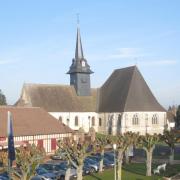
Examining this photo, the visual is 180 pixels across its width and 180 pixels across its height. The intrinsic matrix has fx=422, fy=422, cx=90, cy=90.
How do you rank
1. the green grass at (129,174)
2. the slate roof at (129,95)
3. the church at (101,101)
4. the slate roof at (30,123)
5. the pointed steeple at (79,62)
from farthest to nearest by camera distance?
the pointed steeple at (79,62) → the church at (101,101) → the slate roof at (129,95) → the slate roof at (30,123) → the green grass at (129,174)

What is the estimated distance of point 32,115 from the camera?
4462cm

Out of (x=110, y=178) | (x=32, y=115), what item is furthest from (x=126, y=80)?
(x=110, y=178)

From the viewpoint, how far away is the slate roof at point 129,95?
196 feet

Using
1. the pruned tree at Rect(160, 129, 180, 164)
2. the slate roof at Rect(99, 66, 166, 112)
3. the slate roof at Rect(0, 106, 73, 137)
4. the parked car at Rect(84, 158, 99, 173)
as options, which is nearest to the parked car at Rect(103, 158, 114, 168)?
the parked car at Rect(84, 158, 99, 173)

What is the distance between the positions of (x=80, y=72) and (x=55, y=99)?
19.9ft

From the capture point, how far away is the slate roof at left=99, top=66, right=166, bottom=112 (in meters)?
59.8

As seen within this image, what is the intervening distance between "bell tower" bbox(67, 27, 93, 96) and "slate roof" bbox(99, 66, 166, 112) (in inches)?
142

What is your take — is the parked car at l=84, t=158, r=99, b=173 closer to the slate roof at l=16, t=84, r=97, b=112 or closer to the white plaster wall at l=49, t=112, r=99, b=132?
the slate roof at l=16, t=84, r=97, b=112

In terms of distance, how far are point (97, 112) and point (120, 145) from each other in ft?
113

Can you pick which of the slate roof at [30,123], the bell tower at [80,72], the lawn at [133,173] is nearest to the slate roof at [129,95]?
the bell tower at [80,72]

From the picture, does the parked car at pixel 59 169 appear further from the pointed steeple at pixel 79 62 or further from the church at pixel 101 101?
the pointed steeple at pixel 79 62

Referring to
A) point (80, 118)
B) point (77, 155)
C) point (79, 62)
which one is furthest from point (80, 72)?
point (77, 155)

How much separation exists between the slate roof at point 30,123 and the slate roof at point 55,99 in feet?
46.8

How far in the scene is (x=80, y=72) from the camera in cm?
6488
